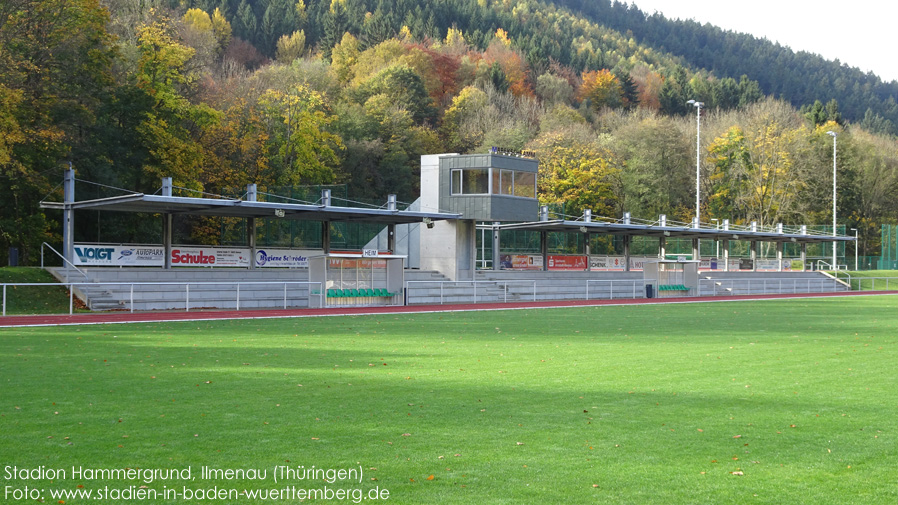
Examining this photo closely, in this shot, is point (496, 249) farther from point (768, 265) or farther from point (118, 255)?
point (768, 265)

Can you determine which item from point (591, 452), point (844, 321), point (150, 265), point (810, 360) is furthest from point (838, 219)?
point (591, 452)

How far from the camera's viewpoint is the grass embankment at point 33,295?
94.5 ft

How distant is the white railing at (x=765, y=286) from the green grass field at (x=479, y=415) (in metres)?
36.4

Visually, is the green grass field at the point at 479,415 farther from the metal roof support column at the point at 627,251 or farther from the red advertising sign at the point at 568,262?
the metal roof support column at the point at 627,251

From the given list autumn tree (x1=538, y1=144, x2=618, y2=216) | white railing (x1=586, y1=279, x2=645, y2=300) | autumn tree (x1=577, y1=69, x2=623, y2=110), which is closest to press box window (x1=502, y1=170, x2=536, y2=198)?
white railing (x1=586, y1=279, x2=645, y2=300)

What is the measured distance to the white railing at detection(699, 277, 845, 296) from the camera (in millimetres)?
54344

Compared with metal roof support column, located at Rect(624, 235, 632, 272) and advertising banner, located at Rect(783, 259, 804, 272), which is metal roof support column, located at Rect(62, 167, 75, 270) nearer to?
metal roof support column, located at Rect(624, 235, 632, 272)

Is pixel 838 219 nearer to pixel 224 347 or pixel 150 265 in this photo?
pixel 150 265

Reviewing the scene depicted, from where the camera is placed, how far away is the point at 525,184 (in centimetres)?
4781

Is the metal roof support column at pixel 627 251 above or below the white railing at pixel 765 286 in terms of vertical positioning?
above

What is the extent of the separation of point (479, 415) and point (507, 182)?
122ft

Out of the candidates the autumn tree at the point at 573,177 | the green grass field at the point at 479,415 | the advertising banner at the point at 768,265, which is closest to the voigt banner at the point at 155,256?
the green grass field at the point at 479,415

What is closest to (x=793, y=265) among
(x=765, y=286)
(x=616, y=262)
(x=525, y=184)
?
(x=765, y=286)

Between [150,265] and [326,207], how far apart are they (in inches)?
309
